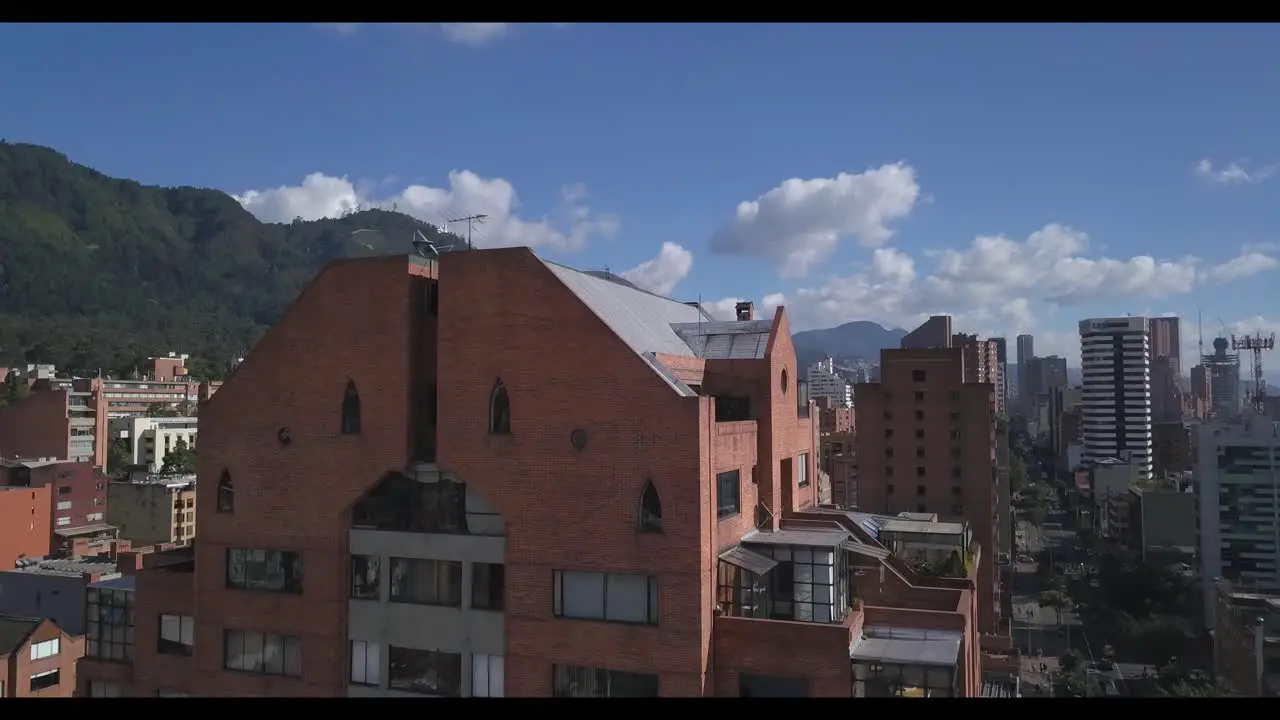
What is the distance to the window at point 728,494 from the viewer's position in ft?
80.3

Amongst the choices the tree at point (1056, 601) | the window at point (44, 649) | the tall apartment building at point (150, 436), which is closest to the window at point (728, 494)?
the window at point (44, 649)

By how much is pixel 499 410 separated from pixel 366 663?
8550 millimetres

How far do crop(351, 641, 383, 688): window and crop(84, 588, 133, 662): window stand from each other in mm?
10343

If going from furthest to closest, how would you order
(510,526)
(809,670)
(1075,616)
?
(1075,616)
(510,526)
(809,670)

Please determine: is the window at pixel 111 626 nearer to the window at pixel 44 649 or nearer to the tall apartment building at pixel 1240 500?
the window at pixel 44 649

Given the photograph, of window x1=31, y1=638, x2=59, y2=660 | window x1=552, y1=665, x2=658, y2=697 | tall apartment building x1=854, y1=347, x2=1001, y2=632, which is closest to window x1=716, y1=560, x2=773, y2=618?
window x1=552, y1=665, x2=658, y2=697

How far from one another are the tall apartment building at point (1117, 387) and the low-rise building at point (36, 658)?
146 meters

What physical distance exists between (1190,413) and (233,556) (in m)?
192

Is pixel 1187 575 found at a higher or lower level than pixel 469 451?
lower

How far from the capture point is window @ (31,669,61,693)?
49031 mm

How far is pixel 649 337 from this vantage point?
28.1 meters

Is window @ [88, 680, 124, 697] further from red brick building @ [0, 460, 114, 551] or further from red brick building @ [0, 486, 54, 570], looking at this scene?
red brick building @ [0, 460, 114, 551]
